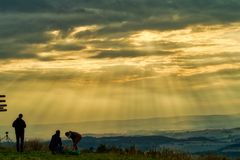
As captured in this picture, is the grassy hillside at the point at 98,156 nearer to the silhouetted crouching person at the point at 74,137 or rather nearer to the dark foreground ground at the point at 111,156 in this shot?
the dark foreground ground at the point at 111,156

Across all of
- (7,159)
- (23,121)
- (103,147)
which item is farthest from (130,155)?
(7,159)

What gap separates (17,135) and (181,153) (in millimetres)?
13806

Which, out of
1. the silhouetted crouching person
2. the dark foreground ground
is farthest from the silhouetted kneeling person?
the silhouetted crouching person

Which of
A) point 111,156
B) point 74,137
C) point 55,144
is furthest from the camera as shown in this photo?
point 55,144

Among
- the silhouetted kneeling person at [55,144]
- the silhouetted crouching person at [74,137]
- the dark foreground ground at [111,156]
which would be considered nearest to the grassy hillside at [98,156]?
the dark foreground ground at [111,156]

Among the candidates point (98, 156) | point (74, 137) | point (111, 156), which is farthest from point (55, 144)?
point (111, 156)

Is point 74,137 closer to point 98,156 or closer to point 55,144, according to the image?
point 55,144

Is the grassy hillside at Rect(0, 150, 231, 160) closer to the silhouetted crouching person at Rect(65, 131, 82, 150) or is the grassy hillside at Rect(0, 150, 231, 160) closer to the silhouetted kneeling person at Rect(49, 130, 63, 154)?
the silhouetted kneeling person at Rect(49, 130, 63, 154)

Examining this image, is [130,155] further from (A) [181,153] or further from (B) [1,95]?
(B) [1,95]

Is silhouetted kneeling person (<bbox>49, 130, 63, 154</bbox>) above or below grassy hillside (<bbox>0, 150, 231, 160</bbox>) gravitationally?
above

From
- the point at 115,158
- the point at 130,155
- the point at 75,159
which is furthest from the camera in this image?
the point at 130,155

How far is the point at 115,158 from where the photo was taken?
145ft

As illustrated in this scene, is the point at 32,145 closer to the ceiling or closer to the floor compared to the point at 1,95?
closer to the floor

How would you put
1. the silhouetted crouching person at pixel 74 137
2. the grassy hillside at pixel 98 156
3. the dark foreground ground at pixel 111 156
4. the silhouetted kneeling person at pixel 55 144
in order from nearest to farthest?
1. the grassy hillside at pixel 98 156
2. the dark foreground ground at pixel 111 156
3. the silhouetted crouching person at pixel 74 137
4. the silhouetted kneeling person at pixel 55 144
